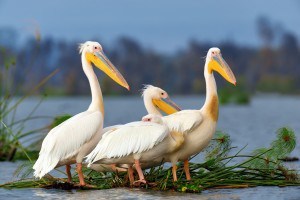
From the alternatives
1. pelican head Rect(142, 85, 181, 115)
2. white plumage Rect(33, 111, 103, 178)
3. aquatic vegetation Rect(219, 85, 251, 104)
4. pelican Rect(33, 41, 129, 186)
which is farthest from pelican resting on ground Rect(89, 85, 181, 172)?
aquatic vegetation Rect(219, 85, 251, 104)

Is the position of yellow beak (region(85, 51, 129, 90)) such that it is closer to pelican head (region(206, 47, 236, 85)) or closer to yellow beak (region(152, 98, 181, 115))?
yellow beak (region(152, 98, 181, 115))

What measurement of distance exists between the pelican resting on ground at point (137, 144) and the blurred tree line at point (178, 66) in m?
67.3

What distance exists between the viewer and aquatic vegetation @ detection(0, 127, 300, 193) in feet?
28.6

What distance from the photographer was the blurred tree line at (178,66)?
81500 millimetres

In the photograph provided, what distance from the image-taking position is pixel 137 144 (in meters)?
8.39

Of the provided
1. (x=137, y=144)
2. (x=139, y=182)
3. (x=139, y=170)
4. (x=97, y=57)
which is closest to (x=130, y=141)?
(x=137, y=144)

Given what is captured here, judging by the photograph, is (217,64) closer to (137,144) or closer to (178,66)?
(137,144)

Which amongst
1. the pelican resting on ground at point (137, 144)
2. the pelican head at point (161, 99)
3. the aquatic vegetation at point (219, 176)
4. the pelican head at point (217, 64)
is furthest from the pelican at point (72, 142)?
the pelican head at point (217, 64)

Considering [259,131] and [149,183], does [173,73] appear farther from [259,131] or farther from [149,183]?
[149,183]

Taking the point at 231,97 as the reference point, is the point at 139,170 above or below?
below

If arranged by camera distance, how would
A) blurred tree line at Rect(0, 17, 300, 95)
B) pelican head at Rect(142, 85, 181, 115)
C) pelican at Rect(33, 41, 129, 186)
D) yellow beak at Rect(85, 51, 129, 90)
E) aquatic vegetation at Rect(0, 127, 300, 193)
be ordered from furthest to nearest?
blurred tree line at Rect(0, 17, 300, 95)
pelican head at Rect(142, 85, 181, 115)
yellow beak at Rect(85, 51, 129, 90)
aquatic vegetation at Rect(0, 127, 300, 193)
pelican at Rect(33, 41, 129, 186)

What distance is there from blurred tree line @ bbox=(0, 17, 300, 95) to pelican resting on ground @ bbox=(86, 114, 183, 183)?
67302 mm

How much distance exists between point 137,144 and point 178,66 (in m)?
84.5

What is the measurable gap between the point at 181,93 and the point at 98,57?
7565 centimetres
